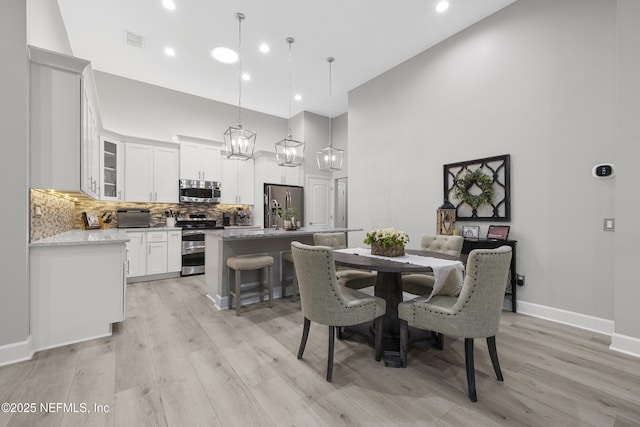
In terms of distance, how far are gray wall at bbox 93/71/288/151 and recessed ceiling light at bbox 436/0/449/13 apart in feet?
14.9

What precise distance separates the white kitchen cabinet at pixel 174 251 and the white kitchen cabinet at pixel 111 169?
104 cm

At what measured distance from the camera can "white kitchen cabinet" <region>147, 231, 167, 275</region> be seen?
4621 millimetres

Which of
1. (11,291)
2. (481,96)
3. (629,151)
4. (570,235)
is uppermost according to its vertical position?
(481,96)

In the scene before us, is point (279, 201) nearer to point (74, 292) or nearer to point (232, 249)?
point (232, 249)

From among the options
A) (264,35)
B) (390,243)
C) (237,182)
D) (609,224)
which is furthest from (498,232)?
(237,182)

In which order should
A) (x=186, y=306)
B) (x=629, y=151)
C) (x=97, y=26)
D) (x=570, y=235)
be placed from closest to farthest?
(x=629, y=151)
(x=570, y=235)
(x=186, y=306)
(x=97, y=26)

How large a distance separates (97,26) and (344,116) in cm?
481

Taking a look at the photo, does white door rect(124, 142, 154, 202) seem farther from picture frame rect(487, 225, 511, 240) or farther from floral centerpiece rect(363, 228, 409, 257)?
picture frame rect(487, 225, 511, 240)

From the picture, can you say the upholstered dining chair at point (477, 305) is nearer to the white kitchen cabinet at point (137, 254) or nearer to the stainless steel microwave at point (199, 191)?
the white kitchen cabinet at point (137, 254)

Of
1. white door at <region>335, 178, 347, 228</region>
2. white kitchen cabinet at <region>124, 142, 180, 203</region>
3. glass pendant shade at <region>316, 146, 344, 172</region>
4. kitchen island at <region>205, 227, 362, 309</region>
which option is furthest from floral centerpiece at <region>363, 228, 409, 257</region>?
white door at <region>335, 178, 347, 228</region>

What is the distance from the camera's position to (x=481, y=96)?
3.53 m

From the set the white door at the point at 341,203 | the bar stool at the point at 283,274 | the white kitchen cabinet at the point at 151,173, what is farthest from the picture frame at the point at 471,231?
the white kitchen cabinet at the point at 151,173

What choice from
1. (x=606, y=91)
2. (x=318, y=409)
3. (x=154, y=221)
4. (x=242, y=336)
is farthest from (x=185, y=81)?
(x=606, y=91)

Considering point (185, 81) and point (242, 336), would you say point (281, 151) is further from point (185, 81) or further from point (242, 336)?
point (185, 81)
